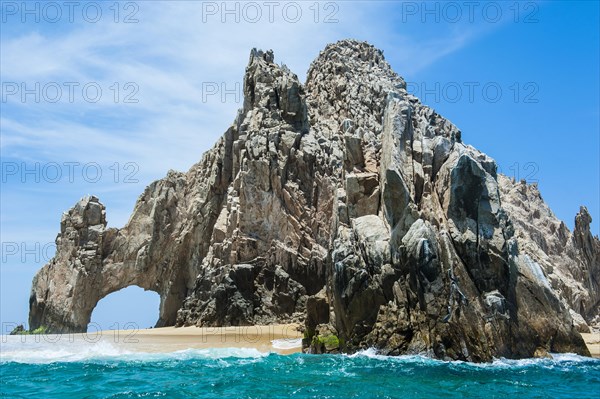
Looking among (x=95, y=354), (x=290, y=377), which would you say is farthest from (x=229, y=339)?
(x=290, y=377)

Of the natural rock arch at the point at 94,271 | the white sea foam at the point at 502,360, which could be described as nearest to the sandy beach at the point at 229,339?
the white sea foam at the point at 502,360

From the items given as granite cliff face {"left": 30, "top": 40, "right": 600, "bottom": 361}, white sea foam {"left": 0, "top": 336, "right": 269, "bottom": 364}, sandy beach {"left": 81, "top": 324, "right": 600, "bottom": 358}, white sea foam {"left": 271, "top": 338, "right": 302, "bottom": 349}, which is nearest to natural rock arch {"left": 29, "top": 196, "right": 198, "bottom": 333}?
granite cliff face {"left": 30, "top": 40, "right": 600, "bottom": 361}

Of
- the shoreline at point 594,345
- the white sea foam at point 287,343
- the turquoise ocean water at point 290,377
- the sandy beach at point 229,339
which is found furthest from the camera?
the white sea foam at point 287,343

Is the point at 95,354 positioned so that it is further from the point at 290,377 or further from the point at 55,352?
the point at 290,377

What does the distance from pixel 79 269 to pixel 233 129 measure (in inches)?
671

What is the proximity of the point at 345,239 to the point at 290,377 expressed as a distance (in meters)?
9.79

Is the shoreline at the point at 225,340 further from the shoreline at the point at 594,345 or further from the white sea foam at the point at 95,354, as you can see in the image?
the white sea foam at the point at 95,354

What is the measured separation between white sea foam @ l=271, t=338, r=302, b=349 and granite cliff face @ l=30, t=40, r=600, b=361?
1619mm

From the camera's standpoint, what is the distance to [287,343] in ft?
102

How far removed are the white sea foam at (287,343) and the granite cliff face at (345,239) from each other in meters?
1.62

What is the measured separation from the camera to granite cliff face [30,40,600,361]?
80.1 feet

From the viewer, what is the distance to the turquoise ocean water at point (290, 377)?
54.4ft

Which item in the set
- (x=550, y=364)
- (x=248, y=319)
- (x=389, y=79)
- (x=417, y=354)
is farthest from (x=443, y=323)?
(x=389, y=79)

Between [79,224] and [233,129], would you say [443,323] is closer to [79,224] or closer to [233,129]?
[233,129]
